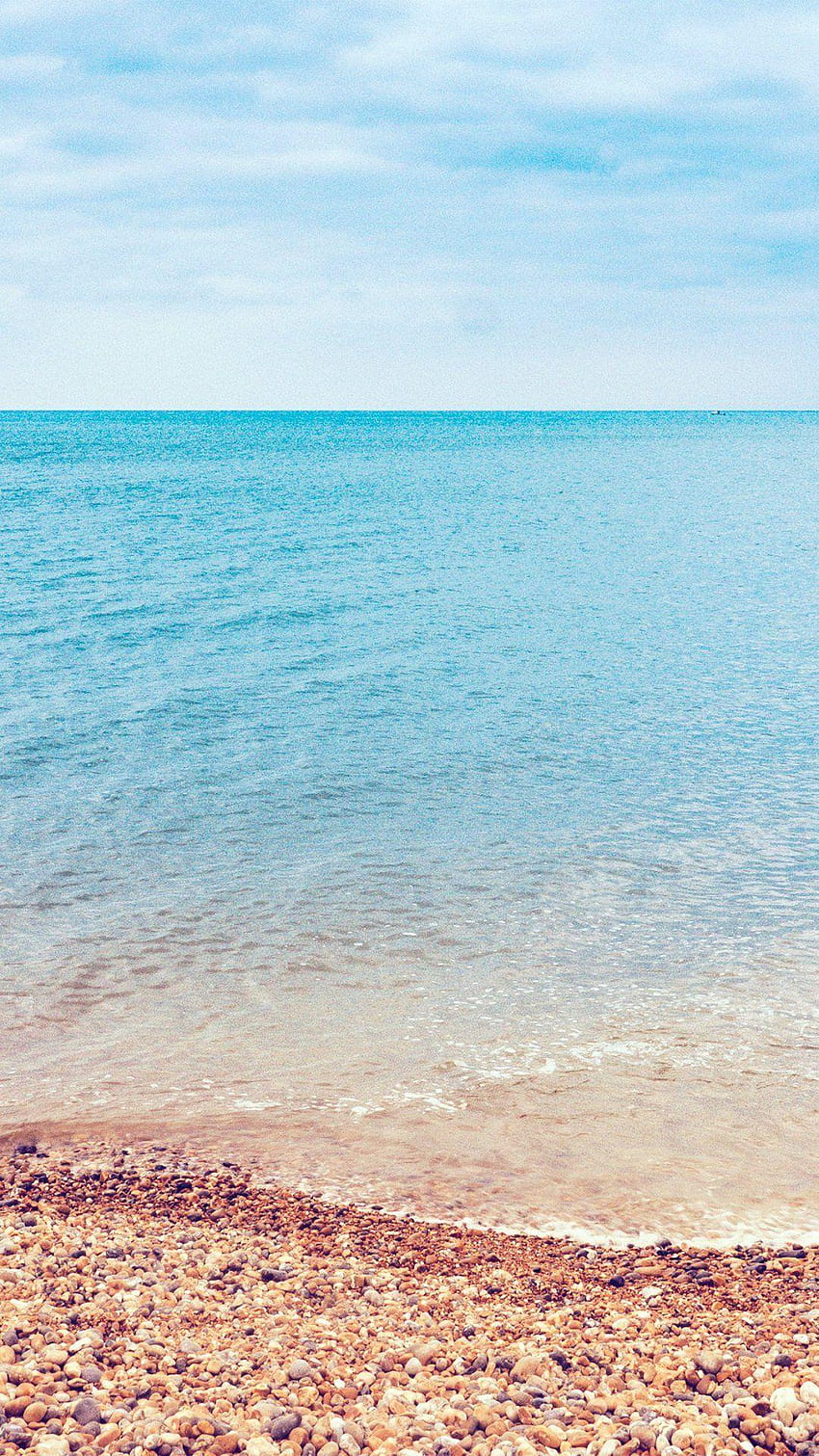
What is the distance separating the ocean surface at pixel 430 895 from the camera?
366 inches

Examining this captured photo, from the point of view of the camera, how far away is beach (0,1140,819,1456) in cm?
525

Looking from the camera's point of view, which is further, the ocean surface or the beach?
the ocean surface

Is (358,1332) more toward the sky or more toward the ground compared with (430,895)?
more toward the ground

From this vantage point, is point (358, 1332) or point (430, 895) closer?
point (358, 1332)

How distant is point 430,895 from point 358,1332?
25.1ft

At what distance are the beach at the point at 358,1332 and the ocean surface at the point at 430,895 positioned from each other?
0.70m

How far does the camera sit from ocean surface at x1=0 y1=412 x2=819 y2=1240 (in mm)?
9289

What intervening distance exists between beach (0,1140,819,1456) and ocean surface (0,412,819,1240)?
2.30ft

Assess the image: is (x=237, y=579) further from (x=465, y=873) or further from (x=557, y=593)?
(x=465, y=873)

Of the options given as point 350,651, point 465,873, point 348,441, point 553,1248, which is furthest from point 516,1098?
point 348,441

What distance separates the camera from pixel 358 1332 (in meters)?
6.44

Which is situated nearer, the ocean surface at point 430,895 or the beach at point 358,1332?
the beach at point 358,1332

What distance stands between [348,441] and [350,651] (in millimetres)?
144048

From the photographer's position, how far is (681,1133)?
30.5 ft
